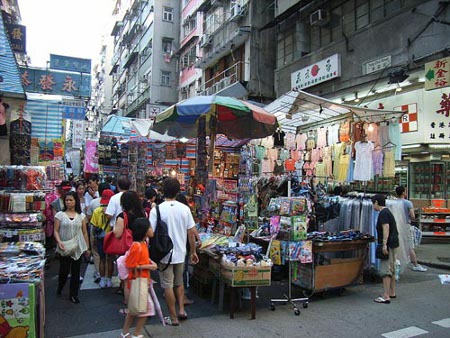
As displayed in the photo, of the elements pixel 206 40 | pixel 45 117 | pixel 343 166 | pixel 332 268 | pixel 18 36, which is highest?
pixel 206 40

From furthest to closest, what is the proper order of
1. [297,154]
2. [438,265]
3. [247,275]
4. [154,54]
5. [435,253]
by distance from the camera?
[154,54], [297,154], [435,253], [438,265], [247,275]

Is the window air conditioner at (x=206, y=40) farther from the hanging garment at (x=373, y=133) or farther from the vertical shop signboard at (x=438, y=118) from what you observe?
the hanging garment at (x=373, y=133)

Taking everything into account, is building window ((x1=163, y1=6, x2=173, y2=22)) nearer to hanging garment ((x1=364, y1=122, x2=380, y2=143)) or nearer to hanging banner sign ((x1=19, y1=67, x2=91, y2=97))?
hanging banner sign ((x1=19, y1=67, x2=91, y2=97))

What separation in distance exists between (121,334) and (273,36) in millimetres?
17019

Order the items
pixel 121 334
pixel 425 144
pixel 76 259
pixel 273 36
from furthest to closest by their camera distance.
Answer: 1. pixel 273 36
2. pixel 425 144
3. pixel 76 259
4. pixel 121 334

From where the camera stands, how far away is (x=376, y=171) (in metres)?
8.48

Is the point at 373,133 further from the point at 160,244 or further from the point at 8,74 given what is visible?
the point at 8,74

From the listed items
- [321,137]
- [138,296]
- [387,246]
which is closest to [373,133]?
[321,137]

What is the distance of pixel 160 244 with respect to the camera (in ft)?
16.2

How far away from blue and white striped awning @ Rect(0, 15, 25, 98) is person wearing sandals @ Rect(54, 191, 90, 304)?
1.88m

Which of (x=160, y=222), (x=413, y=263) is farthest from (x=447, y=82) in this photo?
(x=160, y=222)

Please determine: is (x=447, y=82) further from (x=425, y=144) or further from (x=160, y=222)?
(x=160, y=222)

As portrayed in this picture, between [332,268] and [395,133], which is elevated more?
[395,133]

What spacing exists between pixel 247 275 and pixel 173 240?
45.0 inches
